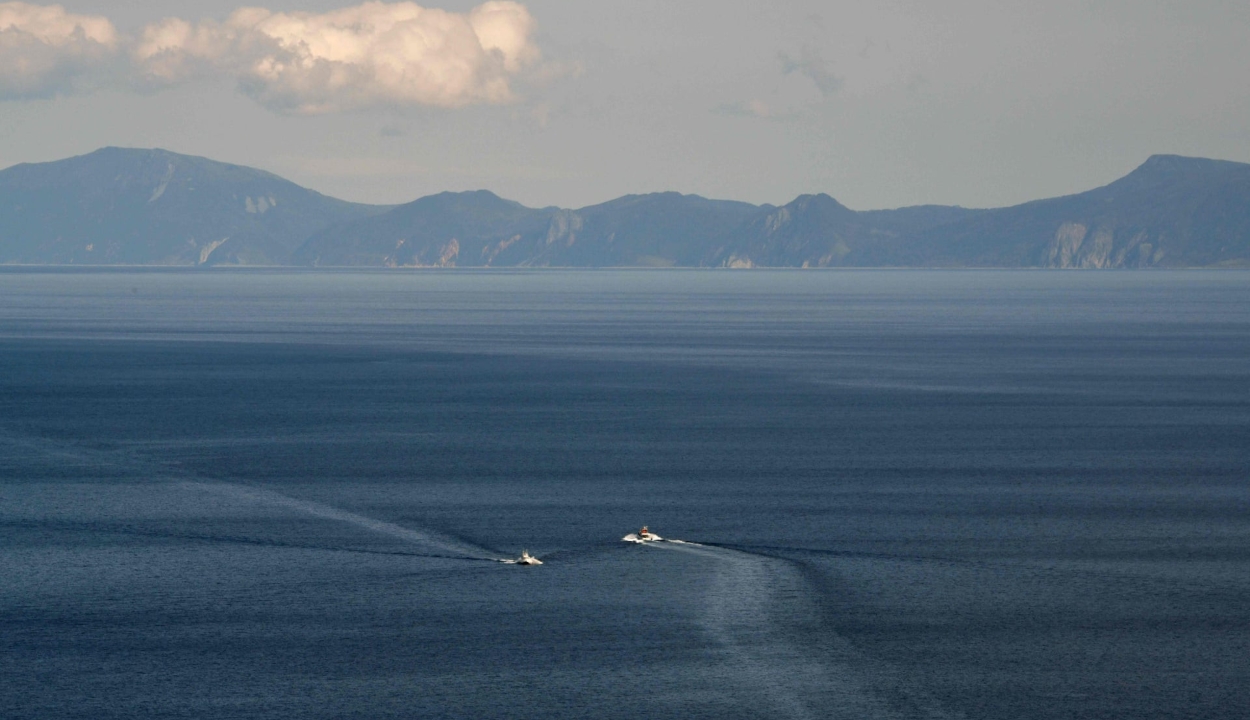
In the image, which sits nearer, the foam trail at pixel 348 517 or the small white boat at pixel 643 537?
the foam trail at pixel 348 517

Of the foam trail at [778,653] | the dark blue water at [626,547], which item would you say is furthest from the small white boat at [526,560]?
the foam trail at [778,653]

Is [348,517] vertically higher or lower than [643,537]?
lower

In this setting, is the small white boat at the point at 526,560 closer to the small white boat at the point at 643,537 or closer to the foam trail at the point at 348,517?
the foam trail at the point at 348,517

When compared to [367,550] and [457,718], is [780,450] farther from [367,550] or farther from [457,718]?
[457,718]

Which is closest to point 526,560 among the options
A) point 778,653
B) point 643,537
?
point 643,537

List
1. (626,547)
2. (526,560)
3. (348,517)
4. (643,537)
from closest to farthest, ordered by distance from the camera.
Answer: (526,560) → (626,547) → (643,537) → (348,517)

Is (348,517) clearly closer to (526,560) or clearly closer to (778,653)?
(526,560)

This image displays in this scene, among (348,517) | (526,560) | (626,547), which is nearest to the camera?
(526,560)
